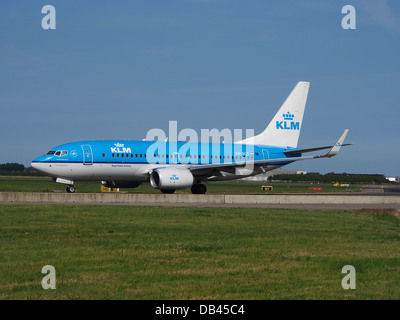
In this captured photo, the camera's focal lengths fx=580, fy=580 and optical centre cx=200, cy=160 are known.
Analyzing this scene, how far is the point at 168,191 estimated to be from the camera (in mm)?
46156

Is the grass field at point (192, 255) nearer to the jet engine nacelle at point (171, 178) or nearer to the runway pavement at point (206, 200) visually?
the runway pavement at point (206, 200)

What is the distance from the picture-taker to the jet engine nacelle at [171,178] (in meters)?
41.5

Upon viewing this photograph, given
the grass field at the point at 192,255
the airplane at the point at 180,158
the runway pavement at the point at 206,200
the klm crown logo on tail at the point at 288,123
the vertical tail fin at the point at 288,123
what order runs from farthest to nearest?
the klm crown logo on tail at the point at 288,123 → the vertical tail fin at the point at 288,123 → the airplane at the point at 180,158 → the runway pavement at the point at 206,200 → the grass field at the point at 192,255

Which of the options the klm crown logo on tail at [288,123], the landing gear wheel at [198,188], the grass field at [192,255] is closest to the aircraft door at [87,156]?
the landing gear wheel at [198,188]

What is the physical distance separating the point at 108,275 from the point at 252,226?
11507mm

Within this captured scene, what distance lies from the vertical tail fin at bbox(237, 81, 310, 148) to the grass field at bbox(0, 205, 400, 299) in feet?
81.7

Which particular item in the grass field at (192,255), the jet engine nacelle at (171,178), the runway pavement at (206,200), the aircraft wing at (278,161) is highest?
the aircraft wing at (278,161)

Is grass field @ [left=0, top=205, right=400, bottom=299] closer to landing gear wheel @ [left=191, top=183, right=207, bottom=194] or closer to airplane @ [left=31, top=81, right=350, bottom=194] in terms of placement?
airplane @ [left=31, top=81, right=350, bottom=194]

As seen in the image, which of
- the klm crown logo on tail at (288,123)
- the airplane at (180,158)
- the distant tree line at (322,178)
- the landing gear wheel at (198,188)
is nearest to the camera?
the airplane at (180,158)

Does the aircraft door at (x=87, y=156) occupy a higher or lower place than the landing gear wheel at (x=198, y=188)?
higher

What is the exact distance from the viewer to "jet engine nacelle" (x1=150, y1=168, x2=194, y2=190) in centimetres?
4147

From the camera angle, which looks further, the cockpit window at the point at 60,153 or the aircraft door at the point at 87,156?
the aircraft door at the point at 87,156

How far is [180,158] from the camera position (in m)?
46.2
